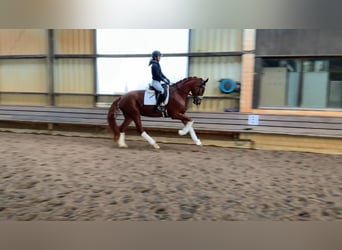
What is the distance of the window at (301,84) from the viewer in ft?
4.04

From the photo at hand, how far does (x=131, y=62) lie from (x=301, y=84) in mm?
753

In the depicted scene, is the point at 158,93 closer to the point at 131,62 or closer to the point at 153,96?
the point at 153,96

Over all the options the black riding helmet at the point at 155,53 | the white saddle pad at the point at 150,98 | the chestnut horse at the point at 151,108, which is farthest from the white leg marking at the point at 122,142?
the black riding helmet at the point at 155,53

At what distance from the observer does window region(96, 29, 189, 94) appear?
3.32 ft

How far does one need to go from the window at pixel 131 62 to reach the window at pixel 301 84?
39 cm

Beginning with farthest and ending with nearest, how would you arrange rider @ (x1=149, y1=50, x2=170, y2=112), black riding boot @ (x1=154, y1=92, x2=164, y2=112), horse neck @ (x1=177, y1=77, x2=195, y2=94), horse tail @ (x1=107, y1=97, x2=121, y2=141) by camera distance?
1. black riding boot @ (x1=154, y1=92, x2=164, y2=112)
2. horse tail @ (x1=107, y1=97, x2=121, y2=141)
3. horse neck @ (x1=177, y1=77, x2=195, y2=94)
4. rider @ (x1=149, y1=50, x2=170, y2=112)

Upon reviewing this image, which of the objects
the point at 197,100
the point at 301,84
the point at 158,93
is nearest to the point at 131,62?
the point at 158,93

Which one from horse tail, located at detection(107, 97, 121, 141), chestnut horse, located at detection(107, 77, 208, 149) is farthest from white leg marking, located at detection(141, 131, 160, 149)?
horse tail, located at detection(107, 97, 121, 141)

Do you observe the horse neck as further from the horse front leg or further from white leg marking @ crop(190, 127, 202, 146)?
the horse front leg

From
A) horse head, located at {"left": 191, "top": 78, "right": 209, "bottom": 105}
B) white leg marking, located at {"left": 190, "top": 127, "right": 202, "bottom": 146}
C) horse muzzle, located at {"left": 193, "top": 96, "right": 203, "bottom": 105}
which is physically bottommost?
white leg marking, located at {"left": 190, "top": 127, "right": 202, "bottom": 146}

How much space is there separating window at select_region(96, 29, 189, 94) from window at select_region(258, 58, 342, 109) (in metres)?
0.39

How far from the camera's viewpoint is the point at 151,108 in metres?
1.55

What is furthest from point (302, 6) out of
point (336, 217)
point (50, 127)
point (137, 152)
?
point (50, 127)

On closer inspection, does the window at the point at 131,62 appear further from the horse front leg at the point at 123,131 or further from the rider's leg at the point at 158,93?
the horse front leg at the point at 123,131
